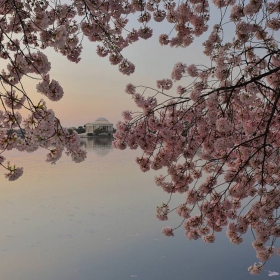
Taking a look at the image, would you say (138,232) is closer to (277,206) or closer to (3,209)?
(3,209)

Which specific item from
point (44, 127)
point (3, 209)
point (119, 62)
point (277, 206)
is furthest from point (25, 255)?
point (44, 127)

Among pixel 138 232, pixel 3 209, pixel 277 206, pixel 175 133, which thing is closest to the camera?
pixel 277 206

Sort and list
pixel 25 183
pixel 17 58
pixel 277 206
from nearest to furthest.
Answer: pixel 17 58 < pixel 277 206 < pixel 25 183

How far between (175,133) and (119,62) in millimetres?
1098

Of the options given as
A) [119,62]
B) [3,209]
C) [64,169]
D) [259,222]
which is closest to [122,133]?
[119,62]

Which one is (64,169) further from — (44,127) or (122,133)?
(44,127)

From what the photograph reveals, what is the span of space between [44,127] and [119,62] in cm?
236

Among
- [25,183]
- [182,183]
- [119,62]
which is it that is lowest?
[182,183]

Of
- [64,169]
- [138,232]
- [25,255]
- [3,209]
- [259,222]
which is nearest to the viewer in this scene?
[259,222]

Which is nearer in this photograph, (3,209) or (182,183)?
(182,183)

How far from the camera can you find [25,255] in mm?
8492

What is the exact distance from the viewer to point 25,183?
51.6ft

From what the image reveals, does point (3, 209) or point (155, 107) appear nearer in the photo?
point (155, 107)

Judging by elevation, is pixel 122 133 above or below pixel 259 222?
above
